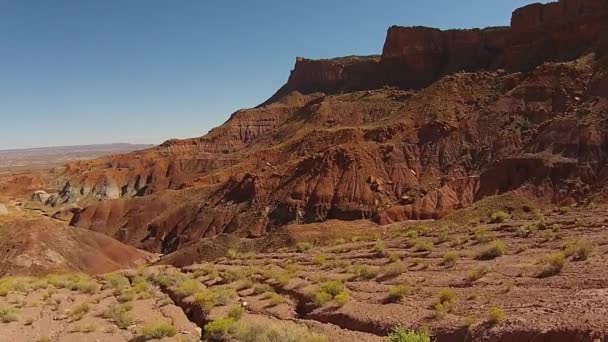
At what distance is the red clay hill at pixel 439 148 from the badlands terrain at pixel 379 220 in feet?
0.77

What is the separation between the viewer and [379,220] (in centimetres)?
4828

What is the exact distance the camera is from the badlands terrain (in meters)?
15.0

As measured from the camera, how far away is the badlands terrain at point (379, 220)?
15.0 m

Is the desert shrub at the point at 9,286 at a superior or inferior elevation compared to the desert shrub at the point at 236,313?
inferior

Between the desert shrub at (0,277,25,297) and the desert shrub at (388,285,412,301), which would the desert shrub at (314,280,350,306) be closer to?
the desert shrub at (388,285,412,301)

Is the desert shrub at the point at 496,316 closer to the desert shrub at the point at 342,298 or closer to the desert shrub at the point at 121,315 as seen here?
the desert shrub at the point at 342,298

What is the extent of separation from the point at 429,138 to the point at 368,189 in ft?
34.5

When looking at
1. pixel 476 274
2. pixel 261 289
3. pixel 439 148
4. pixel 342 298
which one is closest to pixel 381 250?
pixel 261 289

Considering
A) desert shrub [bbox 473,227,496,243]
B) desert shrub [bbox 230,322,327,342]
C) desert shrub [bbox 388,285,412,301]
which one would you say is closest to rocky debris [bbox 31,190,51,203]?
desert shrub [bbox 473,227,496,243]

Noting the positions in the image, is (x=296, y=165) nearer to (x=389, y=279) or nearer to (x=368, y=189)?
(x=368, y=189)

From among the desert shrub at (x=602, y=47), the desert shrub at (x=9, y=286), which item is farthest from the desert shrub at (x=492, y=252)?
the desert shrub at (x=602, y=47)

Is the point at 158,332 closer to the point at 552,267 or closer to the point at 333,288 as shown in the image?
the point at 333,288

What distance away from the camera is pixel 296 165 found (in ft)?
204

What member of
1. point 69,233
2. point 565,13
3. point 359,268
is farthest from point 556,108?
point 69,233
